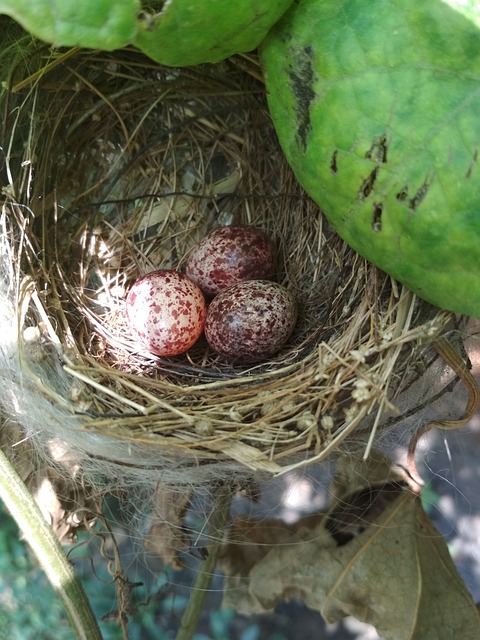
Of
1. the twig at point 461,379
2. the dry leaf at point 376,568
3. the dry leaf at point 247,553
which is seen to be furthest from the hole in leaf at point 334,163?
the dry leaf at point 247,553

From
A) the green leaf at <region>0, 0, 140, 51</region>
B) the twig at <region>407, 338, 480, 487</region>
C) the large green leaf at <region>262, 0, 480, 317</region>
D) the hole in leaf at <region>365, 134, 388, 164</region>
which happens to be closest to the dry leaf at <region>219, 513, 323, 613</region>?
the twig at <region>407, 338, 480, 487</region>

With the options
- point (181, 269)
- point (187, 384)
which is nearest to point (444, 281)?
point (187, 384)

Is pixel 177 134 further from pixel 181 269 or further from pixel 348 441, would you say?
pixel 348 441

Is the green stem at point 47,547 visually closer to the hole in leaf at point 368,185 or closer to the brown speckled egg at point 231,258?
the brown speckled egg at point 231,258

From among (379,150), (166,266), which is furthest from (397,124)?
(166,266)

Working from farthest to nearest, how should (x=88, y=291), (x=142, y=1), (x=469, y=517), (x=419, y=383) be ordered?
(x=469, y=517) → (x=88, y=291) → (x=419, y=383) → (x=142, y=1)

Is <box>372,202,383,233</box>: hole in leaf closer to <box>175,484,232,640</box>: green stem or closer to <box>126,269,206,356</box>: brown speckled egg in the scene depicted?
<box>126,269,206,356</box>: brown speckled egg
